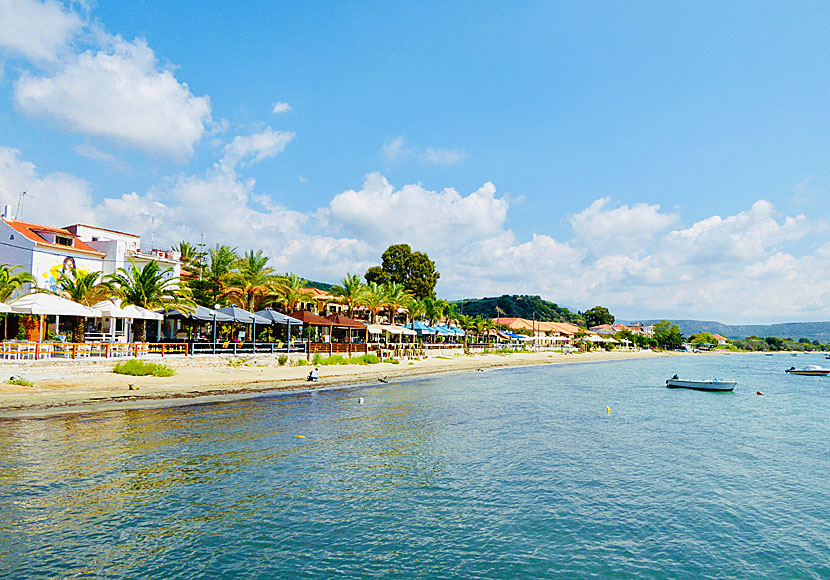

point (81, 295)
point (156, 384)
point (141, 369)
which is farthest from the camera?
point (81, 295)

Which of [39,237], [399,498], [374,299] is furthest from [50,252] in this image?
[399,498]

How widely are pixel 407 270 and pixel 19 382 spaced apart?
207 feet

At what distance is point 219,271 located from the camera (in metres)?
48.7

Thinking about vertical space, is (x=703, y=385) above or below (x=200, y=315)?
below

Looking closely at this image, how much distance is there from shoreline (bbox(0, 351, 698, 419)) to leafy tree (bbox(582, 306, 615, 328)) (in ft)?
479

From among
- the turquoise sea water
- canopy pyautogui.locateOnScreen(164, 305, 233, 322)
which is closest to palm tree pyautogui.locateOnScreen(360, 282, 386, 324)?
canopy pyautogui.locateOnScreen(164, 305, 233, 322)

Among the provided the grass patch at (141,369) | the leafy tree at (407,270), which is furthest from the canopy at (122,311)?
the leafy tree at (407,270)

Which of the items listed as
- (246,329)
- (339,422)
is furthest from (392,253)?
(339,422)

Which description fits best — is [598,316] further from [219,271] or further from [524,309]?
[219,271]

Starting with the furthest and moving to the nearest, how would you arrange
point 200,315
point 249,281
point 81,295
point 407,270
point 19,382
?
point 407,270
point 249,281
point 200,315
point 81,295
point 19,382

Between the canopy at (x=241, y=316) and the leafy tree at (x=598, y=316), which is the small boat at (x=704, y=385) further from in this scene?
the leafy tree at (x=598, y=316)

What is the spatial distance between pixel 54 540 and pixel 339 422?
12.2 metres

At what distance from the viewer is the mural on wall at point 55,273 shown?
123 ft

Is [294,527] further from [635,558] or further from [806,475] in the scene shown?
[806,475]
